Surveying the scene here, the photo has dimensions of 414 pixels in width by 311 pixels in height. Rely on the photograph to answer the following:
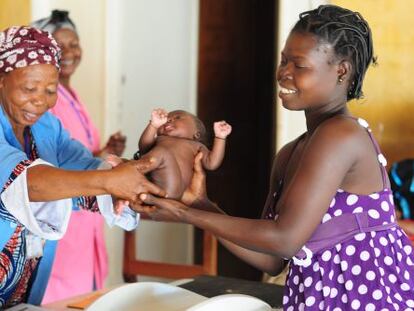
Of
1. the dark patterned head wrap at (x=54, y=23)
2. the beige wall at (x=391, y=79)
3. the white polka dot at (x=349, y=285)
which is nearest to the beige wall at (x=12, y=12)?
the dark patterned head wrap at (x=54, y=23)

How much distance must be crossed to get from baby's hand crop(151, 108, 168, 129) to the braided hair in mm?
346

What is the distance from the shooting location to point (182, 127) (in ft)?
4.66

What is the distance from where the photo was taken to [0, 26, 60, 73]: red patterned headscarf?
1552 millimetres

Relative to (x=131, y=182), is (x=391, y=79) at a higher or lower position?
higher

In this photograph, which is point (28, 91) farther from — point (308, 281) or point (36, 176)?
point (308, 281)

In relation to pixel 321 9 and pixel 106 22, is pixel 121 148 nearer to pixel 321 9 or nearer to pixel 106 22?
pixel 106 22

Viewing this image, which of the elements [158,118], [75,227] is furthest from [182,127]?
[75,227]

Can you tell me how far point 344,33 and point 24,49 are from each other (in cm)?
75

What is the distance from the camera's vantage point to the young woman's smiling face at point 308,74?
1.16m

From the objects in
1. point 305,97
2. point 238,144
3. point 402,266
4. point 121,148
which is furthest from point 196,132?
point 238,144

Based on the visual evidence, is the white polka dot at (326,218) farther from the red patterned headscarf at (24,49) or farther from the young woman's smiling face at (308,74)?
the red patterned headscarf at (24,49)

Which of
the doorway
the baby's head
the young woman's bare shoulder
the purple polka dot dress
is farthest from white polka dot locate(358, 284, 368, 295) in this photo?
the doorway

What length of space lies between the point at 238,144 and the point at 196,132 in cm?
269

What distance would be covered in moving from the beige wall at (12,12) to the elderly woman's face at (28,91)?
180 cm
